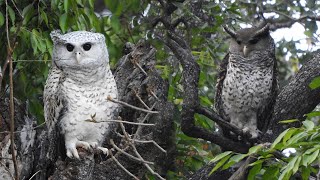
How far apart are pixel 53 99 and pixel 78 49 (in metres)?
0.30

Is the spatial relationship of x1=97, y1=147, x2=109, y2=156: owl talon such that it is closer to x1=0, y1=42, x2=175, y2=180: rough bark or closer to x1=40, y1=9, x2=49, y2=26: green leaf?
x1=0, y1=42, x2=175, y2=180: rough bark

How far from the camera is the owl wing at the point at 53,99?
4293 mm

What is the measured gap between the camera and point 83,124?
4309 millimetres

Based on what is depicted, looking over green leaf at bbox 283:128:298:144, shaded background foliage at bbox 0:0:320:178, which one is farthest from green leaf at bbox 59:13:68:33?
green leaf at bbox 283:128:298:144

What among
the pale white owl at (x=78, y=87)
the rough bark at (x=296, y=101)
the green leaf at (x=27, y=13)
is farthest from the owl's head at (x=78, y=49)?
the rough bark at (x=296, y=101)

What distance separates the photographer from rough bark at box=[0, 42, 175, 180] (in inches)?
165

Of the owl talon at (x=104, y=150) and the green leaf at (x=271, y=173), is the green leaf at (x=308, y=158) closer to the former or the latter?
the green leaf at (x=271, y=173)

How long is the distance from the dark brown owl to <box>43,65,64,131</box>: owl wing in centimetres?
140

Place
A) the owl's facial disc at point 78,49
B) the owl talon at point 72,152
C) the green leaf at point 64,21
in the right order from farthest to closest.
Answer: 1. the green leaf at point 64,21
2. the owl's facial disc at point 78,49
3. the owl talon at point 72,152

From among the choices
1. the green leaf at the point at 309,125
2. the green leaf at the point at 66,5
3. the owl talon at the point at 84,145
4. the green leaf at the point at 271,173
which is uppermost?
the green leaf at the point at 66,5

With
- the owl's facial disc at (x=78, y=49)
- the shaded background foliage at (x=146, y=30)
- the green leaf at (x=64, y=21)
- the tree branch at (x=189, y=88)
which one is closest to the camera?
the owl's facial disc at (x=78, y=49)

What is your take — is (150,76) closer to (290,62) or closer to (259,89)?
(259,89)

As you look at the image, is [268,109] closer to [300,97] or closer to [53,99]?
[300,97]

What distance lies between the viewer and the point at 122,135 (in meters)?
4.22
